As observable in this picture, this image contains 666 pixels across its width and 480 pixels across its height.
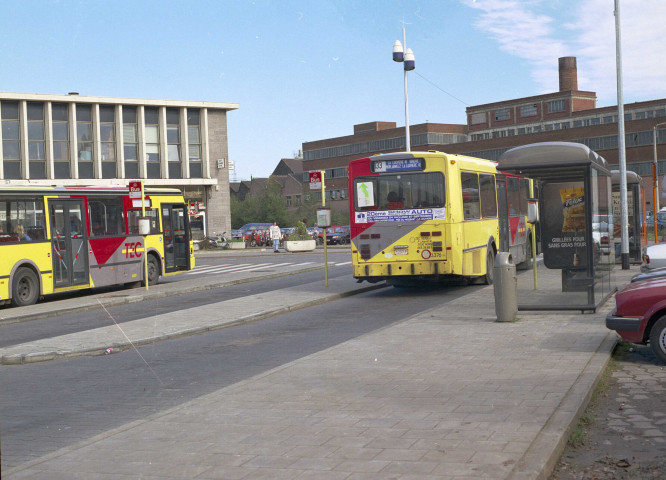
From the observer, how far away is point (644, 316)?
9.54 m

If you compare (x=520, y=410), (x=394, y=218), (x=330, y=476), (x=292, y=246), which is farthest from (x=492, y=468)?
(x=292, y=246)

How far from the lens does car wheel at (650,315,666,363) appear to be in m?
9.38

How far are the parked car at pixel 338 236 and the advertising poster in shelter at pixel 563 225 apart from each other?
43657mm

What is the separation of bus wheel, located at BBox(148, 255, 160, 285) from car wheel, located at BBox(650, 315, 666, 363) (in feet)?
59.2

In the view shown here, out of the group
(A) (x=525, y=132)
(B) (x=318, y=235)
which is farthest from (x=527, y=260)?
(A) (x=525, y=132)

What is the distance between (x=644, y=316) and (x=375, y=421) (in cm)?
435

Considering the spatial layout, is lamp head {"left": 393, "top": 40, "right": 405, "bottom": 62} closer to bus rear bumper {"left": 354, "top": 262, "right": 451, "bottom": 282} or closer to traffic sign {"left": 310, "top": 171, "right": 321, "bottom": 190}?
traffic sign {"left": 310, "top": 171, "right": 321, "bottom": 190}

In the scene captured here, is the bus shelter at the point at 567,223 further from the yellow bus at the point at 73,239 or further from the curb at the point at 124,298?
the yellow bus at the point at 73,239

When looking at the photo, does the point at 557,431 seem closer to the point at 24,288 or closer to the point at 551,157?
the point at 551,157

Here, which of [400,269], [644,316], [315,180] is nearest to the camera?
[644,316]

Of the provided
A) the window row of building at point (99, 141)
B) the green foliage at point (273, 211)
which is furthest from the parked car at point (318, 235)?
the green foliage at point (273, 211)

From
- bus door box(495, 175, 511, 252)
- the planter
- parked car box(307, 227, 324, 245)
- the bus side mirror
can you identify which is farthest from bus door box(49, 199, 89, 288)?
parked car box(307, 227, 324, 245)

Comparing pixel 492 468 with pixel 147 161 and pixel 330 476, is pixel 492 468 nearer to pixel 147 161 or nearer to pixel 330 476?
pixel 330 476

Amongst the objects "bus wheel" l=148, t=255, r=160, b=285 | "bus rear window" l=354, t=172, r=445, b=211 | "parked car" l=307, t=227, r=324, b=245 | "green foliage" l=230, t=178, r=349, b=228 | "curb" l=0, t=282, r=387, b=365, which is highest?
"green foliage" l=230, t=178, r=349, b=228
